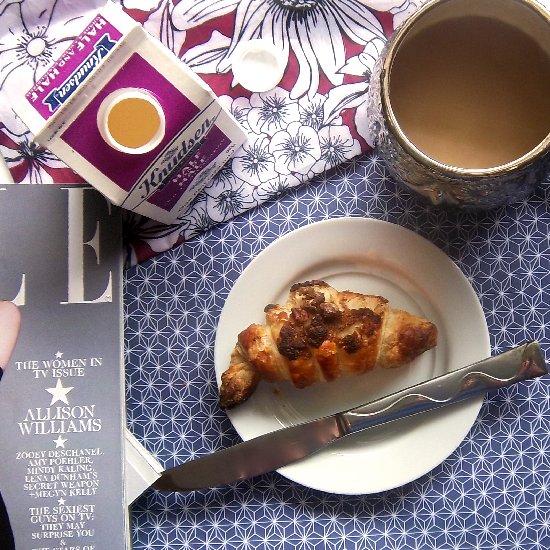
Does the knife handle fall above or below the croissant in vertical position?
below

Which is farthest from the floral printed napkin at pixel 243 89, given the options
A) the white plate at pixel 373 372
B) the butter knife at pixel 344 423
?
the butter knife at pixel 344 423

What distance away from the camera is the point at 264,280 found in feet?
3.73

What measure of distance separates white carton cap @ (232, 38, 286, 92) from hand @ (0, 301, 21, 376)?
0.49 meters

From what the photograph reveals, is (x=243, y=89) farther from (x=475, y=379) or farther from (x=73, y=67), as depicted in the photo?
(x=475, y=379)

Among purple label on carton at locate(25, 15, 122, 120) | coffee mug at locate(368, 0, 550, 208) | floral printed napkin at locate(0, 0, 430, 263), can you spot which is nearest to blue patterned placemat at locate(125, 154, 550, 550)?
floral printed napkin at locate(0, 0, 430, 263)

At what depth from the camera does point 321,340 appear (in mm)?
1067

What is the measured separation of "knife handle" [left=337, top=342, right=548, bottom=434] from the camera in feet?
3.56

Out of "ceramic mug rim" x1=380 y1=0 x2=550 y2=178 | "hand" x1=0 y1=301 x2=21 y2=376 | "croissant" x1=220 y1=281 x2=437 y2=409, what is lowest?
"croissant" x1=220 y1=281 x2=437 y2=409

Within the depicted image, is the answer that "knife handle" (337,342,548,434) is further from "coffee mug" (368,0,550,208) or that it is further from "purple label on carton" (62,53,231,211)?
"purple label on carton" (62,53,231,211)

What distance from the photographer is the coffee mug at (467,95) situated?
3.19 feet

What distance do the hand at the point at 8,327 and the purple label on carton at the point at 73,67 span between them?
13.1 inches

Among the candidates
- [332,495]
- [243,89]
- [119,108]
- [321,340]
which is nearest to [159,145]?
[119,108]

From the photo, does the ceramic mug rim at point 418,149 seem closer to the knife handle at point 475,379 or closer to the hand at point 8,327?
the knife handle at point 475,379

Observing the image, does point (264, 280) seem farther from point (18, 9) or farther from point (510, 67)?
point (18, 9)
